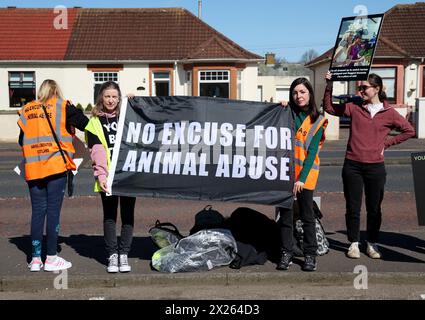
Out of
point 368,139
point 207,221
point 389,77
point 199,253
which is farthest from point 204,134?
point 389,77

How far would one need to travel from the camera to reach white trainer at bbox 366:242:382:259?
6068mm

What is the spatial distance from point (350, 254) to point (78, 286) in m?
2.93

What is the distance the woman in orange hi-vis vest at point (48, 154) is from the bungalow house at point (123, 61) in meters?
22.0

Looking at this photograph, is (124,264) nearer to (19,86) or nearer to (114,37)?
(19,86)

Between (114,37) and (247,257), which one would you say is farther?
(114,37)

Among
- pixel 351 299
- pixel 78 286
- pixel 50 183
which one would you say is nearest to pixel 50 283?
pixel 78 286

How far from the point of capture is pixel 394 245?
6.64 metres

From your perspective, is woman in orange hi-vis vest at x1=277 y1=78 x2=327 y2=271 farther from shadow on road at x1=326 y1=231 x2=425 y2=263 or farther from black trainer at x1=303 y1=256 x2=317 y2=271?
shadow on road at x1=326 y1=231 x2=425 y2=263

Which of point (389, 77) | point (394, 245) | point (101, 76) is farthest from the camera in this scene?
point (389, 77)

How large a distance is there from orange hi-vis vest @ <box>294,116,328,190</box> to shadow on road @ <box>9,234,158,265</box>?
197 centimetres

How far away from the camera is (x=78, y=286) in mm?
5418

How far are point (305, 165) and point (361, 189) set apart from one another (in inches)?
34.0

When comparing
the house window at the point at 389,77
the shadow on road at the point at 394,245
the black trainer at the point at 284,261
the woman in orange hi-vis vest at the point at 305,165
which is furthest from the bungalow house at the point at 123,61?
the black trainer at the point at 284,261

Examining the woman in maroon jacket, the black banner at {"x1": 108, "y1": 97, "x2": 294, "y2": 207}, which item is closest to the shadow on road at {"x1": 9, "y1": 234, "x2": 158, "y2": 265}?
the black banner at {"x1": 108, "y1": 97, "x2": 294, "y2": 207}
